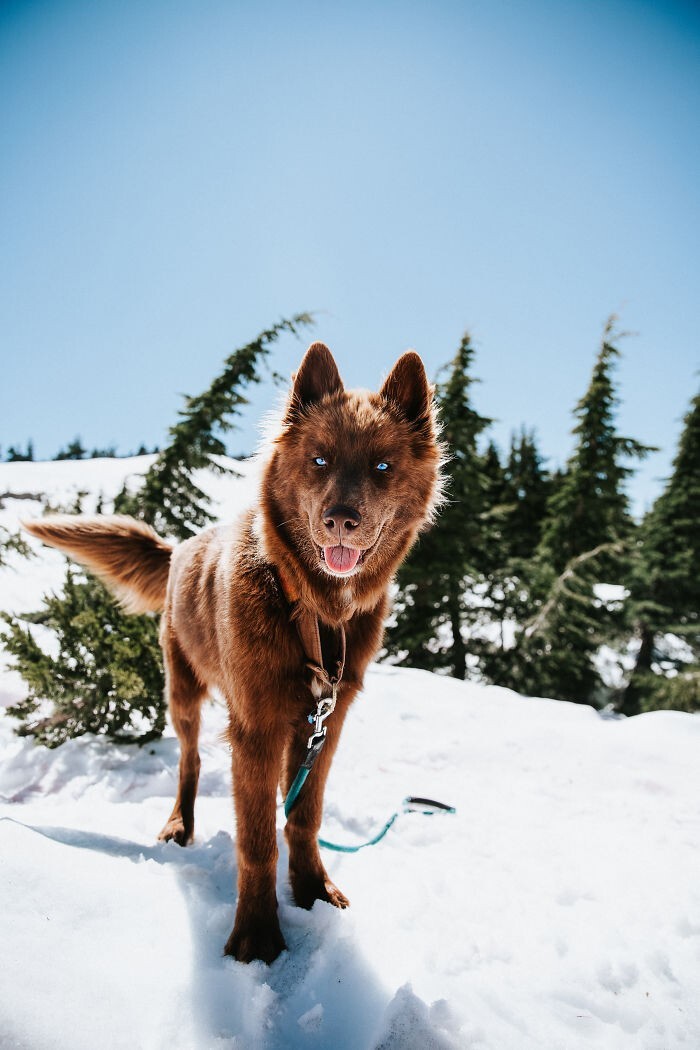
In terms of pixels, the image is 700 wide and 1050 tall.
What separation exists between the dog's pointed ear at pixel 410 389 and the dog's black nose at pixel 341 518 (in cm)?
98

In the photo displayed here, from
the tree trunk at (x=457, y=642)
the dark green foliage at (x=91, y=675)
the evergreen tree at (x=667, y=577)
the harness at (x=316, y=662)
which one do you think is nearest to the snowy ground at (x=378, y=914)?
the dark green foliage at (x=91, y=675)

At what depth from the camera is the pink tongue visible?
216 cm

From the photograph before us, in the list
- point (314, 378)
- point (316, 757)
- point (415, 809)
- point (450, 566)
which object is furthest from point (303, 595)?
point (450, 566)

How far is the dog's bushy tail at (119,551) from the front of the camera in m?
3.58

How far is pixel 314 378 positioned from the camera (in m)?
2.77

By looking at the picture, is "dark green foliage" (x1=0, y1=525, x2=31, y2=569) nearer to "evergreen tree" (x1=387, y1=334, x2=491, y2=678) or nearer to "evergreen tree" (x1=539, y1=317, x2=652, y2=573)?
"evergreen tree" (x1=387, y1=334, x2=491, y2=678)

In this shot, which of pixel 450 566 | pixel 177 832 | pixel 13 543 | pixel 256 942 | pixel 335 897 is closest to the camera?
pixel 256 942

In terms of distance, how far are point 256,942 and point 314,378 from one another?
275 centimetres

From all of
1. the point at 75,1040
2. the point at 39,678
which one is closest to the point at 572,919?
the point at 75,1040

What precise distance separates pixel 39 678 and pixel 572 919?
4.22 metres

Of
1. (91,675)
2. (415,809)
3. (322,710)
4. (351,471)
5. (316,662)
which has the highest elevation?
(351,471)

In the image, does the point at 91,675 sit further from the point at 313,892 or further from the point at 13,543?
the point at 313,892

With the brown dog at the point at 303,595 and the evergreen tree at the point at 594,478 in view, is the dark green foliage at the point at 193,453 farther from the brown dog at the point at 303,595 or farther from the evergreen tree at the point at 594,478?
the evergreen tree at the point at 594,478

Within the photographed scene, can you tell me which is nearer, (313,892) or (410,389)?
(313,892)
